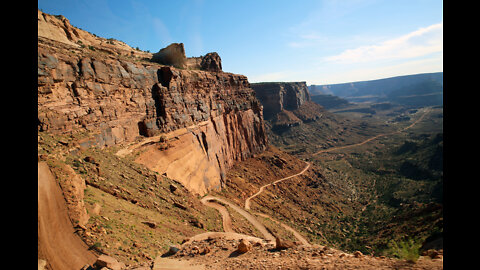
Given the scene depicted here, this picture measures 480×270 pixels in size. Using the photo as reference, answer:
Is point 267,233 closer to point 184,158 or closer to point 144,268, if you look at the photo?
point 184,158

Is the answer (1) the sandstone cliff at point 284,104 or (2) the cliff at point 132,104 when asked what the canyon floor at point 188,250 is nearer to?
(2) the cliff at point 132,104

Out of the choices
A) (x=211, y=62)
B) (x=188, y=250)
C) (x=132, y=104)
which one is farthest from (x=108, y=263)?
(x=211, y=62)

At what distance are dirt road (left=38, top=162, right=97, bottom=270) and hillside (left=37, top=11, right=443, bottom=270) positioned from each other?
4 cm

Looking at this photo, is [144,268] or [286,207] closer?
[144,268]

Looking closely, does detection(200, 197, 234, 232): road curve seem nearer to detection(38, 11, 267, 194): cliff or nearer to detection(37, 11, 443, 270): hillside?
detection(37, 11, 443, 270): hillside

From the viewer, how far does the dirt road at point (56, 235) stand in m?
8.38

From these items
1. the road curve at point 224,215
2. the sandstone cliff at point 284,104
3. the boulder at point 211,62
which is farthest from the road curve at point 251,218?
the sandstone cliff at point 284,104

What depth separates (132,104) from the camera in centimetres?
2341

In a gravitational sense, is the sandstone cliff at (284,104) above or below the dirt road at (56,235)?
above

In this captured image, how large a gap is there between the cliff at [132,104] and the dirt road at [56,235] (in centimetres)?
715

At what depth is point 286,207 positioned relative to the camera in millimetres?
33875

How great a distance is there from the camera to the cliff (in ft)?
56.2
